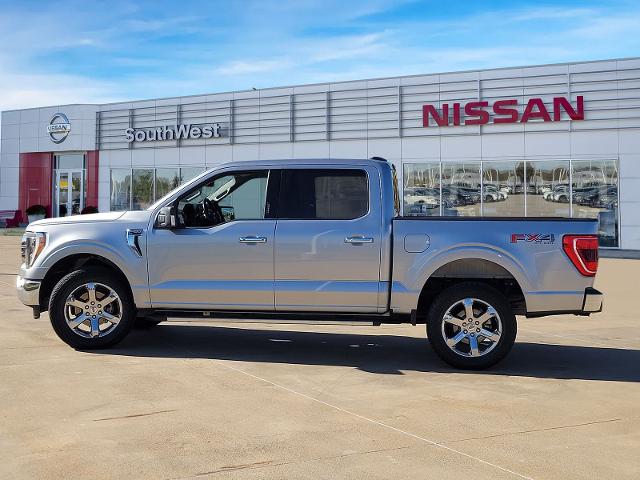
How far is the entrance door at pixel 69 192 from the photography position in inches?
1452

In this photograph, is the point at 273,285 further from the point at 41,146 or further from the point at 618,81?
the point at 41,146

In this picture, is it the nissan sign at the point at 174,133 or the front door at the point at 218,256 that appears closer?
the front door at the point at 218,256

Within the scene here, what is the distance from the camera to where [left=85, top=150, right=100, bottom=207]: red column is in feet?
118

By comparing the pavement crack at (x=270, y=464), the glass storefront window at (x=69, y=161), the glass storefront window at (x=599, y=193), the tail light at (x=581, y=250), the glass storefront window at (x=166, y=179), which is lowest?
the pavement crack at (x=270, y=464)

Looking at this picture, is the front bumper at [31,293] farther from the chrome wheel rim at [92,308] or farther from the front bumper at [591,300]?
the front bumper at [591,300]

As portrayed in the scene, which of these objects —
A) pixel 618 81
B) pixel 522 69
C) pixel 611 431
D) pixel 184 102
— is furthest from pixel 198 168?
pixel 611 431

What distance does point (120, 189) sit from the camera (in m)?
35.2

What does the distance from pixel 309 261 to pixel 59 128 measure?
32831mm

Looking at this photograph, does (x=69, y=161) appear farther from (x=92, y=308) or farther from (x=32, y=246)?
(x=92, y=308)

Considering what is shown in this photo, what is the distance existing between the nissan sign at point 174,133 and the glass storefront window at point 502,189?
A: 38.2ft

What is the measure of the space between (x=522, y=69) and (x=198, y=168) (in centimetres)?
1417

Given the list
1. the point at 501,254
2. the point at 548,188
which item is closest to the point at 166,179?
the point at 548,188

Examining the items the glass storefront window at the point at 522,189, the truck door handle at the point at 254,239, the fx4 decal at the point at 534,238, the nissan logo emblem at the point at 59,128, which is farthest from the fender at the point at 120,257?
the nissan logo emblem at the point at 59,128

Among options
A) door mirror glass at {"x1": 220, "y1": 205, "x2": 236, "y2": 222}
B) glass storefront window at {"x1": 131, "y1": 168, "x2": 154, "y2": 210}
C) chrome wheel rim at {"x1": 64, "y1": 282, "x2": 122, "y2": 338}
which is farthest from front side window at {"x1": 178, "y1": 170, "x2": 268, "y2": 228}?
glass storefront window at {"x1": 131, "y1": 168, "x2": 154, "y2": 210}
